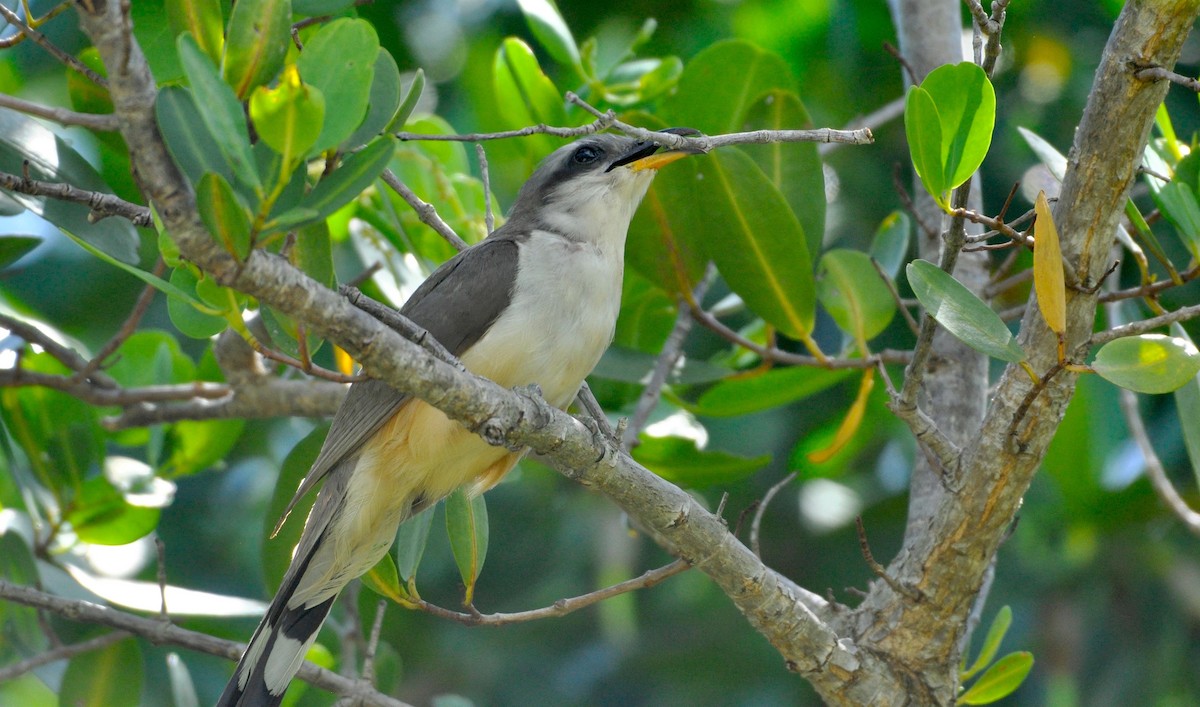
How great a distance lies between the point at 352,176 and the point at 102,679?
2859 mm

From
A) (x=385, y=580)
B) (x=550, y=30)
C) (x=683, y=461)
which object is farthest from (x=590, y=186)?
(x=385, y=580)

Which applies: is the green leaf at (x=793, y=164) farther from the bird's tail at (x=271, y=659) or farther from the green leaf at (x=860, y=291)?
the bird's tail at (x=271, y=659)

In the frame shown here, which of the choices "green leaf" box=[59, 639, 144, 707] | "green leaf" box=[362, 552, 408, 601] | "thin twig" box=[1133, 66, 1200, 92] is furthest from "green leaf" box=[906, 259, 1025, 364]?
"green leaf" box=[59, 639, 144, 707]

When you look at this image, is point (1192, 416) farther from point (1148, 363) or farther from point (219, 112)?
point (219, 112)

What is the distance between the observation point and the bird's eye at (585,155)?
463cm

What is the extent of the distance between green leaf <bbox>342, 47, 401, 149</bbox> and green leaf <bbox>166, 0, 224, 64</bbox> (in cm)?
36

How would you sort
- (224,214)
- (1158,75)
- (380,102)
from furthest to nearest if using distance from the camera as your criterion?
(1158,75) < (380,102) < (224,214)

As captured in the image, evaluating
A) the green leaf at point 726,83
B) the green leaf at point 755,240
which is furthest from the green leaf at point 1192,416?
the green leaf at point 726,83

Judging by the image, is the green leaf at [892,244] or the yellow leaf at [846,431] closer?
the yellow leaf at [846,431]

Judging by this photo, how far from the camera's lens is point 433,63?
652 centimetres

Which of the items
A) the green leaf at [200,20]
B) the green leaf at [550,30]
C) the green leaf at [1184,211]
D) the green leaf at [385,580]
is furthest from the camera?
the green leaf at [550,30]

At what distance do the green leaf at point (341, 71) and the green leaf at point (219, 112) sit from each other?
165 millimetres

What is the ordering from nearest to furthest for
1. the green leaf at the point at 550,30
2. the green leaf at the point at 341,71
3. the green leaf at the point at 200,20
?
the green leaf at the point at 341,71
the green leaf at the point at 200,20
the green leaf at the point at 550,30

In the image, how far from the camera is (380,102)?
2.28 metres
